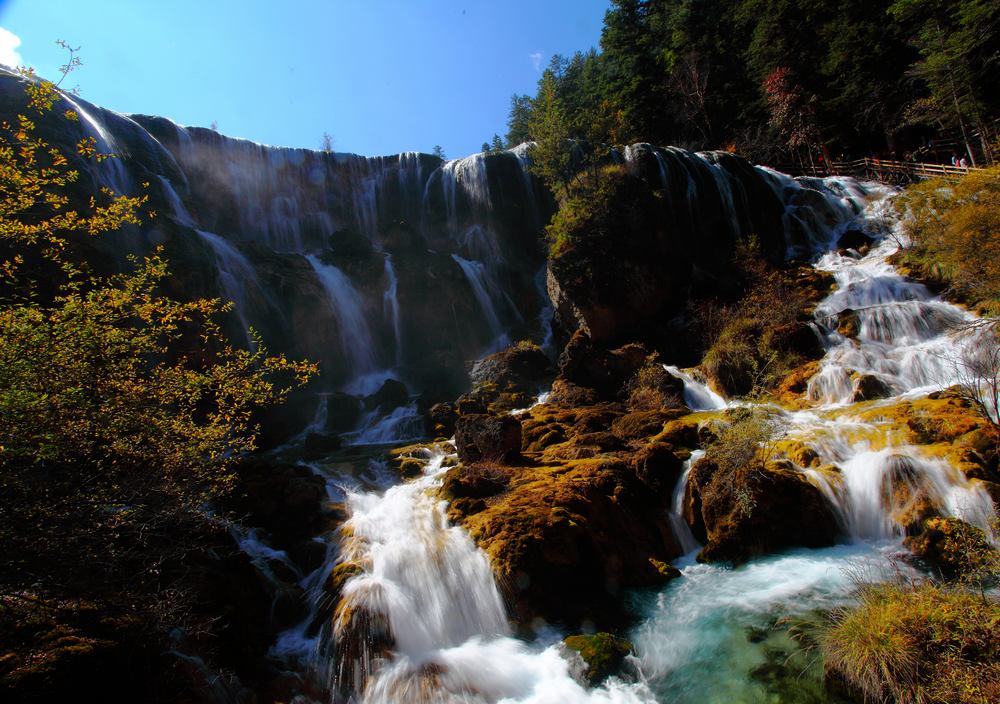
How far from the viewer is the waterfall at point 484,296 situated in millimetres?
25275

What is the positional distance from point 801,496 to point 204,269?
67.3 ft

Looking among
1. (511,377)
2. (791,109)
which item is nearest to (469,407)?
(511,377)

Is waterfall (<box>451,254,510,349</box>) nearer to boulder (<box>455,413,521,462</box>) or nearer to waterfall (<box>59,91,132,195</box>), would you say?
boulder (<box>455,413,521,462</box>)

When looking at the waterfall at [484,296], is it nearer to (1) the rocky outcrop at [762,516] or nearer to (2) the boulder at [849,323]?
(2) the boulder at [849,323]

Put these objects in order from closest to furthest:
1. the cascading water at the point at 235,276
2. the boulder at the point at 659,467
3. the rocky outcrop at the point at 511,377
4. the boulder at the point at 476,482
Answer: the boulder at the point at 659,467, the boulder at the point at 476,482, the rocky outcrop at the point at 511,377, the cascading water at the point at 235,276

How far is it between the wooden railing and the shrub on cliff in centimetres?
823

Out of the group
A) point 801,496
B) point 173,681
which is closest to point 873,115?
point 801,496

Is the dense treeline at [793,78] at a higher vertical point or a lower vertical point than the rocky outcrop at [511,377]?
higher

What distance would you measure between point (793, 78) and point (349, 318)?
30954 mm

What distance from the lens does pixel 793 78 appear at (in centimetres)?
2947

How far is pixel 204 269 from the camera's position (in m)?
18.3

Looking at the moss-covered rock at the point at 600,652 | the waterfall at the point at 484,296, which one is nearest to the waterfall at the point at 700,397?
the moss-covered rock at the point at 600,652

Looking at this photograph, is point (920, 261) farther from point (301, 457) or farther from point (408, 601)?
point (301, 457)

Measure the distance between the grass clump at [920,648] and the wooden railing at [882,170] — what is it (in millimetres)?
23247
